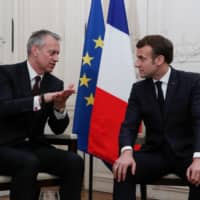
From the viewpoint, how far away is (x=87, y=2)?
164 inches

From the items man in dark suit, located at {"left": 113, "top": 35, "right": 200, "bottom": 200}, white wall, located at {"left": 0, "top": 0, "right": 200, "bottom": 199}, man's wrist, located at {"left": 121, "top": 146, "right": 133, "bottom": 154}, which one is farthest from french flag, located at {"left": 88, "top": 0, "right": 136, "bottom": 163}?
man's wrist, located at {"left": 121, "top": 146, "right": 133, "bottom": 154}

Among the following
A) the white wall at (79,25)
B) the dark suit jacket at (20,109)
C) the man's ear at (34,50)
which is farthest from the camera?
the white wall at (79,25)

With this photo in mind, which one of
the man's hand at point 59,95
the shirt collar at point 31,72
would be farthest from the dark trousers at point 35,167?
the shirt collar at point 31,72

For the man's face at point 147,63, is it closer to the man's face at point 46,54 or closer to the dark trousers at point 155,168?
the dark trousers at point 155,168

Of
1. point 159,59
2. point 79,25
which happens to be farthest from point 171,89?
point 79,25

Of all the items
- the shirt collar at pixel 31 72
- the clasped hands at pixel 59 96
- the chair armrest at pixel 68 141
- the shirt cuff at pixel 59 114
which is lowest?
the chair armrest at pixel 68 141

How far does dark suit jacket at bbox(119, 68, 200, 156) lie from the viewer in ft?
7.93

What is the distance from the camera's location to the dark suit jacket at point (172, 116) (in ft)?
7.93

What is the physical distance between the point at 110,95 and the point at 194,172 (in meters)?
1.16

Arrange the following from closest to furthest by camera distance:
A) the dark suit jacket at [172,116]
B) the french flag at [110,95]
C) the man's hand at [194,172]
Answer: the man's hand at [194,172] → the dark suit jacket at [172,116] → the french flag at [110,95]

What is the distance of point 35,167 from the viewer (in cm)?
242

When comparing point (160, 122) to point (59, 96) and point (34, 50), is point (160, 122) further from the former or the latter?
point (34, 50)

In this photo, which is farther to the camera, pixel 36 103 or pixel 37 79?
pixel 37 79

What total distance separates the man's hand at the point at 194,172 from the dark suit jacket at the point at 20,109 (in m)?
0.85
